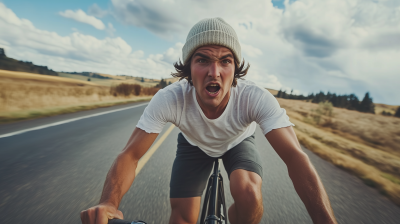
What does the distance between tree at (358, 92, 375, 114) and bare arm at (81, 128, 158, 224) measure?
81.5 meters

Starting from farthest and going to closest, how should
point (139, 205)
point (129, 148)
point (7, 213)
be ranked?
1. point (139, 205)
2. point (7, 213)
3. point (129, 148)

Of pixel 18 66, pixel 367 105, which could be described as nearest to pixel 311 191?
pixel 18 66

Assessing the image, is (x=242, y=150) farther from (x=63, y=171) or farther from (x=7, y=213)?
(x=63, y=171)

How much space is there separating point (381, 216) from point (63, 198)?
397 centimetres

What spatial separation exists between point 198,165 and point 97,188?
5.06ft

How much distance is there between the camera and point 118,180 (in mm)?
1491

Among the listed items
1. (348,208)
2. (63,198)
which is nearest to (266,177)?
(348,208)

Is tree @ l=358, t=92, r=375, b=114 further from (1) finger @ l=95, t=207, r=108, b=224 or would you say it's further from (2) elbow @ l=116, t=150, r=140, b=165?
(1) finger @ l=95, t=207, r=108, b=224

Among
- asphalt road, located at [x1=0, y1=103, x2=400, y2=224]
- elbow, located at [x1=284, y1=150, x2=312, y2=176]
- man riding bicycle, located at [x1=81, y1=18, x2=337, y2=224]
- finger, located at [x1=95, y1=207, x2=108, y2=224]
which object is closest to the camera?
finger, located at [x1=95, y1=207, x2=108, y2=224]

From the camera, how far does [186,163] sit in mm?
2334

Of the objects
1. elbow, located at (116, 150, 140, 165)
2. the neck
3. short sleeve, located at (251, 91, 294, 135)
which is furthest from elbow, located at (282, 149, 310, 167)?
elbow, located at (116, 150, 140, 165)

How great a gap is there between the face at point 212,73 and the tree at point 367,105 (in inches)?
3177

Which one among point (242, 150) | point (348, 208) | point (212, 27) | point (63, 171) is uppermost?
point (212, 27)

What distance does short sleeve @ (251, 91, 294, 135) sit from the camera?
5.88 feet
